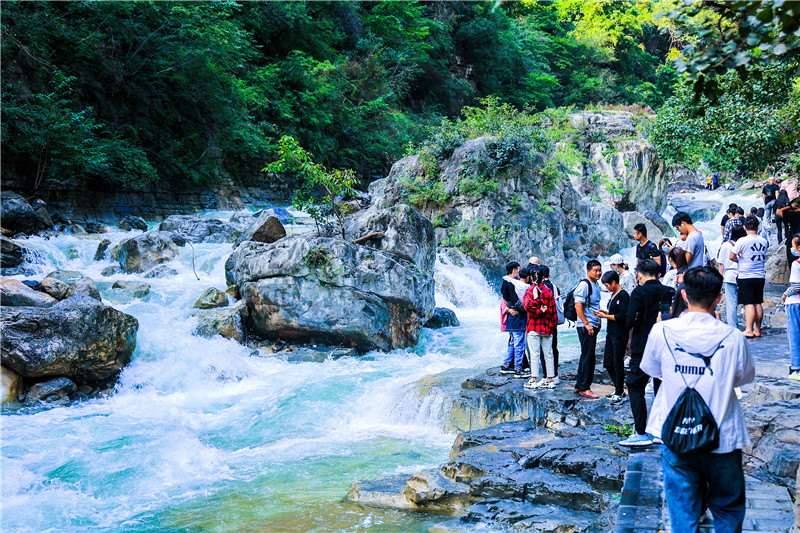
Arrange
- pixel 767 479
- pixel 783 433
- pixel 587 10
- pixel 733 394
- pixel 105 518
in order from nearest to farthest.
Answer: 1. pixel 733 394
2. pixel 767 479
3. pixel 783 433
4. pixel 105 518
5. pixel 587 10

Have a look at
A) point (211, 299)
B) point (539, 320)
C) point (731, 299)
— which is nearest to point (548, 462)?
point (539, 320)

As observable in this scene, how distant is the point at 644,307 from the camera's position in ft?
16.6

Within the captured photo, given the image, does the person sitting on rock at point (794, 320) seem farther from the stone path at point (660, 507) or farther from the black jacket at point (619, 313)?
the stone path at point (660, 507)

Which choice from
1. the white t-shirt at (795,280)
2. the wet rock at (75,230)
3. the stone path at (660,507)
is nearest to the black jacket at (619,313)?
the stone path at (660,507)

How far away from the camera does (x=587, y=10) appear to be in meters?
36.9

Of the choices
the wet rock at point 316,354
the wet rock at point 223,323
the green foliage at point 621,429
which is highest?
the wet rock at point 223,323

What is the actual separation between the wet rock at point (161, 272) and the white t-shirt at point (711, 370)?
12024 mm

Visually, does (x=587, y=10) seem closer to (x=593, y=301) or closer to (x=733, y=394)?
(x=593, y=301)

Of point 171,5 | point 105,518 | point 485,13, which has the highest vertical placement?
point 485,13

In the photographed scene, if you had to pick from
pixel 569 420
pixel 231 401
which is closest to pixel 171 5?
pixel 231 401

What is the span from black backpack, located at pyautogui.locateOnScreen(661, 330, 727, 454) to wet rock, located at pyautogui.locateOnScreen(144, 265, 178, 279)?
12.1 metres

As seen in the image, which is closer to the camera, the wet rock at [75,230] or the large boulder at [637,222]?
the wet rock at [75,230]

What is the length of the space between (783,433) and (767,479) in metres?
0.67

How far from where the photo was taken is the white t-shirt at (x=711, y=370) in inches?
108
